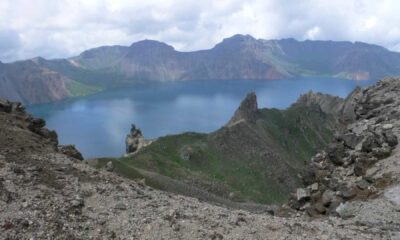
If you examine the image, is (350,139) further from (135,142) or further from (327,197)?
(135,142)

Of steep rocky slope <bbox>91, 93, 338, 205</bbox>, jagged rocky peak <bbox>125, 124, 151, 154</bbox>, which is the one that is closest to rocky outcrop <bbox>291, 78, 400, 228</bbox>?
steep rocky slope <bbox>91, 93, 338, 205</bbox>

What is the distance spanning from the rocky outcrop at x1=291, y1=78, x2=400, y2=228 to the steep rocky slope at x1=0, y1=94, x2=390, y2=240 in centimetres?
191

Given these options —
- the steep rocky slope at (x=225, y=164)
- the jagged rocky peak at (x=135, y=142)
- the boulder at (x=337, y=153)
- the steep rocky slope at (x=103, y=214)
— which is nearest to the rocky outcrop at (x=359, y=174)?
the boulder at (x=337, y=153)

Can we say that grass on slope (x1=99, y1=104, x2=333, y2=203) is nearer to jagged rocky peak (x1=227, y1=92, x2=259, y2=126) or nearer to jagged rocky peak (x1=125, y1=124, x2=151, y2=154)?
jagged rocky peak (x1=227, y1=92, x2=259, y2=126)

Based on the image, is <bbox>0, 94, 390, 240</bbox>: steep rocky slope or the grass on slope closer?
<bbox>0, 94, 390, 240</bbox>: steep rocky slope

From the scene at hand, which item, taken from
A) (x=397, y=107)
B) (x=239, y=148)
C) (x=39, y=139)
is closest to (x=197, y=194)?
(x=397, y=107)

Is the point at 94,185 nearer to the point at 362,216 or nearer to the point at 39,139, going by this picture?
the point at 39,139

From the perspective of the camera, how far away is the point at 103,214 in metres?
18.9

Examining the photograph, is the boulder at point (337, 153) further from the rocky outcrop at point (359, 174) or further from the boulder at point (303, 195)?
the boulder at point (303, 195)

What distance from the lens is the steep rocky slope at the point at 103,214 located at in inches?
685

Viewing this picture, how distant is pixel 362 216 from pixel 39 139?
693 inches

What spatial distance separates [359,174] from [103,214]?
15.6 meters

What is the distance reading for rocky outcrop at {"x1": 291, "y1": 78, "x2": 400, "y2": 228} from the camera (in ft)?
75.7

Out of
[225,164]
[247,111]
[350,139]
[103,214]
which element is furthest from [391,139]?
[247,111]
